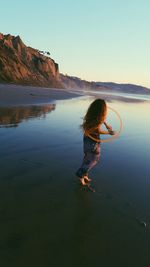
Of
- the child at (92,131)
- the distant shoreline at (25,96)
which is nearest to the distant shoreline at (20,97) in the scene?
the distant shoreline at (25,96)

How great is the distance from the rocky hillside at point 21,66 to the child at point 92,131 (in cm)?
5239

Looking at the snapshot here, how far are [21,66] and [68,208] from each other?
68.2 meters

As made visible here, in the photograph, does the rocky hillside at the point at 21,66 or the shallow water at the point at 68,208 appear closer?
the shallow water at the point at 68,208

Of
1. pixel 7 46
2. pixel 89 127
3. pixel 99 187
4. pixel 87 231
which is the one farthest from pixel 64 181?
pixel 7 46

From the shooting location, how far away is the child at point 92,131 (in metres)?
5.86

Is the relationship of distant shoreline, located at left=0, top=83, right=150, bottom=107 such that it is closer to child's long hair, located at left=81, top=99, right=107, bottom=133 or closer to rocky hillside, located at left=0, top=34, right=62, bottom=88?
child's long hair, located at left=81, top=99, right=107, bottom=133

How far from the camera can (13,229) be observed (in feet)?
12.8

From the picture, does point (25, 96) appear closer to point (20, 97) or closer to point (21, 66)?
point (20, 97)

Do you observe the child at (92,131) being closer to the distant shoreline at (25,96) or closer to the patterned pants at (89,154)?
the patterned pants at (89,154)

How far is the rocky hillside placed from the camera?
60594mm

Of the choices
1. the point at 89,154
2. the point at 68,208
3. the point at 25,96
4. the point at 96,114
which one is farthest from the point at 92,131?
the point at 25,96

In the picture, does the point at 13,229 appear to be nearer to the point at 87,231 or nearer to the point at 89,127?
the point at 87,231

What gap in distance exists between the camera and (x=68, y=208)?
4.79 meters

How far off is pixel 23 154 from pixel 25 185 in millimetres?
2177
